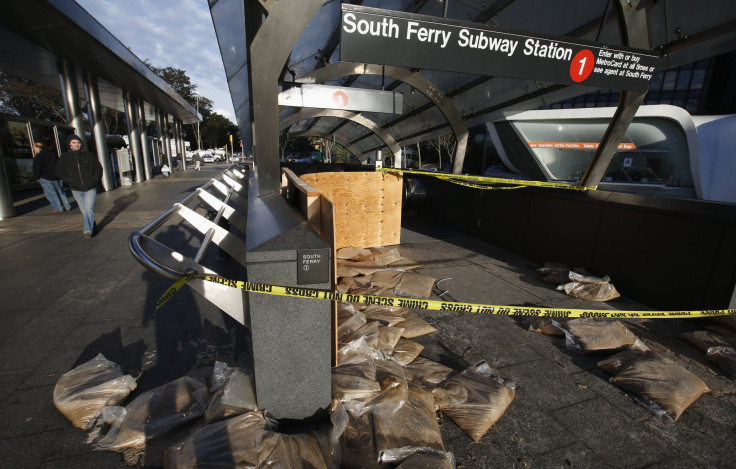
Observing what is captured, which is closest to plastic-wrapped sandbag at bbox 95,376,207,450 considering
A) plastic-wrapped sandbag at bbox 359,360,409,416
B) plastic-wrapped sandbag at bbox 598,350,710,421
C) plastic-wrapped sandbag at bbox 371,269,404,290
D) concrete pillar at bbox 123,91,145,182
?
plastic-wrapped sandbag at bbox 359,360,409,416

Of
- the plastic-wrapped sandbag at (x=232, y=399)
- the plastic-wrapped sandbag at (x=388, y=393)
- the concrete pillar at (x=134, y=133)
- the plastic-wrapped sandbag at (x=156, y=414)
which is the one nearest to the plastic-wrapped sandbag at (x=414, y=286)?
the plastic-wrapped sandbag at (x=388, y=393)

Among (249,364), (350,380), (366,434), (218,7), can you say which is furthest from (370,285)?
(218,7)

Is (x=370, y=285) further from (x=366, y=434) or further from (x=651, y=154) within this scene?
(x=651, y=154)

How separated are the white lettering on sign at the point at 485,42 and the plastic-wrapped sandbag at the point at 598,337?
112 inches

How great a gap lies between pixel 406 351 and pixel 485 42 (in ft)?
10.1

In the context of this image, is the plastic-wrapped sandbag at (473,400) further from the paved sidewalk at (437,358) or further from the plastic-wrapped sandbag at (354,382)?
the plastic-wrapped sandbag at (354,382)

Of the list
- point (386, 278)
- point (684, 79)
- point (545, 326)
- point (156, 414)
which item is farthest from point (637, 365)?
point (684, 79)

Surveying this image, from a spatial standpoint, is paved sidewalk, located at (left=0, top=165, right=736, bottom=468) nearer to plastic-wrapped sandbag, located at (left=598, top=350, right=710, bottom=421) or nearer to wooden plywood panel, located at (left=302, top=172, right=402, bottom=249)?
plastic-wrapped sandbag, located at (left=598, top=350, right=710, bottom=421)

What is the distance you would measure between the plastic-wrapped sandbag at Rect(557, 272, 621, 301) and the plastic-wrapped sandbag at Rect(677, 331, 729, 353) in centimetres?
104

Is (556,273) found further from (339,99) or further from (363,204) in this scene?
(339,99)

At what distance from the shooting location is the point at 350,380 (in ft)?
7.52

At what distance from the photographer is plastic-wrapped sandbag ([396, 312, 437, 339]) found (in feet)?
11.4

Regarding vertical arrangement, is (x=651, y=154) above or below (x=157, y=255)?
above

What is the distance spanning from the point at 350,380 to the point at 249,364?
1159 mm
